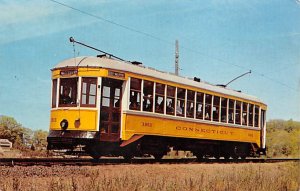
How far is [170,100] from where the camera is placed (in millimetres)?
14305

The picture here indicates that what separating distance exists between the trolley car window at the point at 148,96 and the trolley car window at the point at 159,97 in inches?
10.4

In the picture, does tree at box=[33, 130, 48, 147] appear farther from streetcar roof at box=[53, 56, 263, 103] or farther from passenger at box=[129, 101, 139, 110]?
passenger at box=[129, 101, 139, 110]

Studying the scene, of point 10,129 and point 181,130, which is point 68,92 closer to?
point 181,130

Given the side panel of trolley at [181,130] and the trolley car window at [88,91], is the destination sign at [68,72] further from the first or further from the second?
the side panel of trolley at [181,130]

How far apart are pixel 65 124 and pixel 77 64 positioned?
67.1 inches

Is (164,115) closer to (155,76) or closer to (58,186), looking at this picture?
(155,76)

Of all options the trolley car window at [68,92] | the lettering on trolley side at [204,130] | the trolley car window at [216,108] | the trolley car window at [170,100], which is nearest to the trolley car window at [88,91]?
the trolley car window at [68,92]

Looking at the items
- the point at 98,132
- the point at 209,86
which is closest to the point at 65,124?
the point at 98,132

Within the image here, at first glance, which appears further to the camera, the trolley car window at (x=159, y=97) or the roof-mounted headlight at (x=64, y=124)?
the trolley car window at (x=159, y=97)

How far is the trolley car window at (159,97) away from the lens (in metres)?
13.7

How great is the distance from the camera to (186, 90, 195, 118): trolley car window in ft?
49.6

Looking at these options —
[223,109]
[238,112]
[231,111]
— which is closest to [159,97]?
[223,109]

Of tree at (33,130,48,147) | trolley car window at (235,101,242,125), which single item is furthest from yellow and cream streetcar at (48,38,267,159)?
trolley car window at (235,101,242,125)

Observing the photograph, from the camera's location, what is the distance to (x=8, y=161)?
32.5 ft
